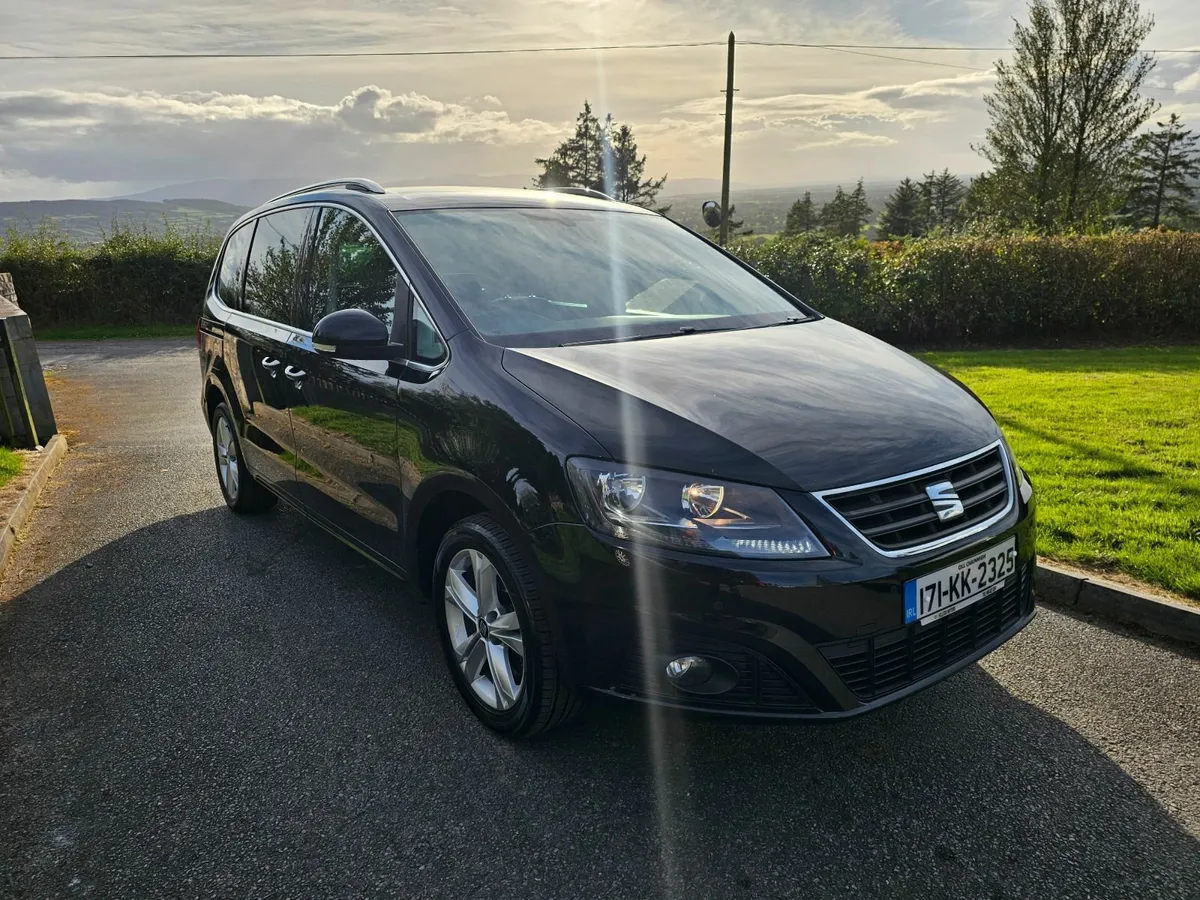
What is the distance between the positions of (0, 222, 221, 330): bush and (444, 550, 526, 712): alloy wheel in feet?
65.5

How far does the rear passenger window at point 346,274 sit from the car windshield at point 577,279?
192mm

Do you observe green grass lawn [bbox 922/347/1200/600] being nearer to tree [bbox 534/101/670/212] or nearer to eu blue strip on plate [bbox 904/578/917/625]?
eu blue strip on plate [bbox 904/578/917/625]

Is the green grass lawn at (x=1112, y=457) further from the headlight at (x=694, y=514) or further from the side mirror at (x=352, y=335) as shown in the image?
the side mirror at (x=352, y=335)

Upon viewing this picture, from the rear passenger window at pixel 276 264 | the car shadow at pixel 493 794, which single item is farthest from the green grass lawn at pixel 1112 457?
the rear passenger window at pixel 276 264

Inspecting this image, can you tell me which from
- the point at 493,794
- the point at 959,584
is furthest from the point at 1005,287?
the point at 493,794

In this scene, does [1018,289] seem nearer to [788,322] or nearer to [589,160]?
[788,322]

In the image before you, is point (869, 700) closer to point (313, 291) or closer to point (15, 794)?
point (15, 794)

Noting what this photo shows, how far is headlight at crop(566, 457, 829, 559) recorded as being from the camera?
2303 mm

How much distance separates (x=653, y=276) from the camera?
3740 millimetres

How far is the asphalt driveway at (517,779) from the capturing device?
7.63ft

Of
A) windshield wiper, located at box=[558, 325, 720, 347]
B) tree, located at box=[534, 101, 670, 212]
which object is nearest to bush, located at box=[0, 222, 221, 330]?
windshield wiper, located at box=[558, 325, 720, 347]

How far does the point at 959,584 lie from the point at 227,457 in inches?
180

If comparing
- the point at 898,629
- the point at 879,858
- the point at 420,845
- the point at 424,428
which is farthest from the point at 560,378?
the point at 879,858

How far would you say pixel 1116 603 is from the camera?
3820 millimetres
